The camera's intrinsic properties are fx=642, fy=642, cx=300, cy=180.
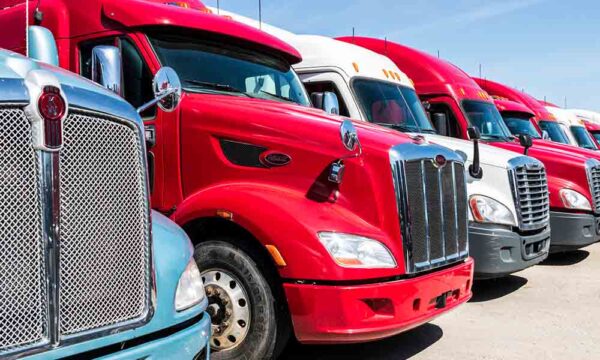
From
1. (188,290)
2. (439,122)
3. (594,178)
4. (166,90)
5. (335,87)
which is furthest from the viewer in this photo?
(439,122)

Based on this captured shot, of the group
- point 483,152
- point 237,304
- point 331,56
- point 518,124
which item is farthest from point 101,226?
point 518,124

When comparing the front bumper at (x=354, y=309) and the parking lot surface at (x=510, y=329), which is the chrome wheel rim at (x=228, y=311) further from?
the parking lot surface at (x=510, y=329)

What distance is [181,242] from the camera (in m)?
3.08

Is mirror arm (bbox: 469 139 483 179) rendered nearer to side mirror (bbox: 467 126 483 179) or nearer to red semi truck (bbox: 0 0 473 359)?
side mirror (bbox: 467 126 483 179)

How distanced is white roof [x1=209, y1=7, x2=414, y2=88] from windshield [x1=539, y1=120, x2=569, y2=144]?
803 cm

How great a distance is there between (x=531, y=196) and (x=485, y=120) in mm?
2785

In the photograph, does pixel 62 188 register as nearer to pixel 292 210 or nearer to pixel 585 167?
pixel 292 210

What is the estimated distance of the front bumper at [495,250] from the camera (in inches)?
240

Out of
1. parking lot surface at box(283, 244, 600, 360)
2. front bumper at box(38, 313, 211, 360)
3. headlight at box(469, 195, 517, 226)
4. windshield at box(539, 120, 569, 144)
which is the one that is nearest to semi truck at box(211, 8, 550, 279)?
headlight at box(469, 195, 517, 226)

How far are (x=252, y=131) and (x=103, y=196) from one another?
1913 mm

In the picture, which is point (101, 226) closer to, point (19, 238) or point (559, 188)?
point (19, 238)

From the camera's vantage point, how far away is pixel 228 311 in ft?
13.3

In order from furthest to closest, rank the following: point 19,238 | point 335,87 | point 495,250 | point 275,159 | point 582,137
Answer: point 582,137 → point 335,87 → point 495,250 → point 275,159 → point 19,238

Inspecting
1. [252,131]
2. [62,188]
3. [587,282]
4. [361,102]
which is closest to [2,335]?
[62,188]
